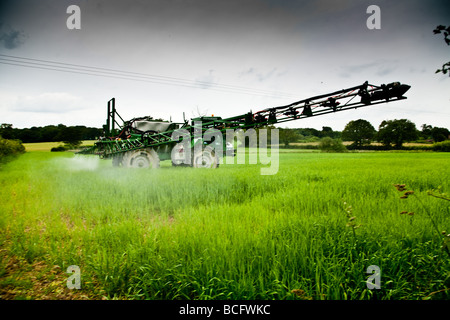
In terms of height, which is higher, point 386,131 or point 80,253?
point 386,131

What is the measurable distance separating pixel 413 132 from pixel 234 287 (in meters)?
10.5

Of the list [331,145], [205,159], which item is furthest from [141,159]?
[331,145]

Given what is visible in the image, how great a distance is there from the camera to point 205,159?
28.8 feet

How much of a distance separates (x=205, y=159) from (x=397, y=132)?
31.3 feet

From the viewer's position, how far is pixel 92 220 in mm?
2938

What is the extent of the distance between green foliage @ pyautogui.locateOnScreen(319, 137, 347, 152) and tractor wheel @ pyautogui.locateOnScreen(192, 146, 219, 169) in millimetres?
27024

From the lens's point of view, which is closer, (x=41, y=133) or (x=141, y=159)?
(x=41, y=133)

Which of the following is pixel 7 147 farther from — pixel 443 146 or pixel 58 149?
pixel 58 149

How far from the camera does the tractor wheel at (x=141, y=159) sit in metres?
8.37

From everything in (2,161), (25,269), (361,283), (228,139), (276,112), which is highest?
(276,112)

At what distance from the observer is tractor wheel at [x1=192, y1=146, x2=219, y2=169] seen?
8.66 metres

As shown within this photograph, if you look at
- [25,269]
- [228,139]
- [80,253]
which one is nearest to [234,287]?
[80,253]

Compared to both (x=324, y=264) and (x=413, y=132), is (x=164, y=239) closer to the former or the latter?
(x=324, y=264)

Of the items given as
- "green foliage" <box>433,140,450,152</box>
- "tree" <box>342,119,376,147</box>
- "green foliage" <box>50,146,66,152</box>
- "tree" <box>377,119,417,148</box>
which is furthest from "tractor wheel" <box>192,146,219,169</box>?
"tree" <box>342,119,376,147</box>
